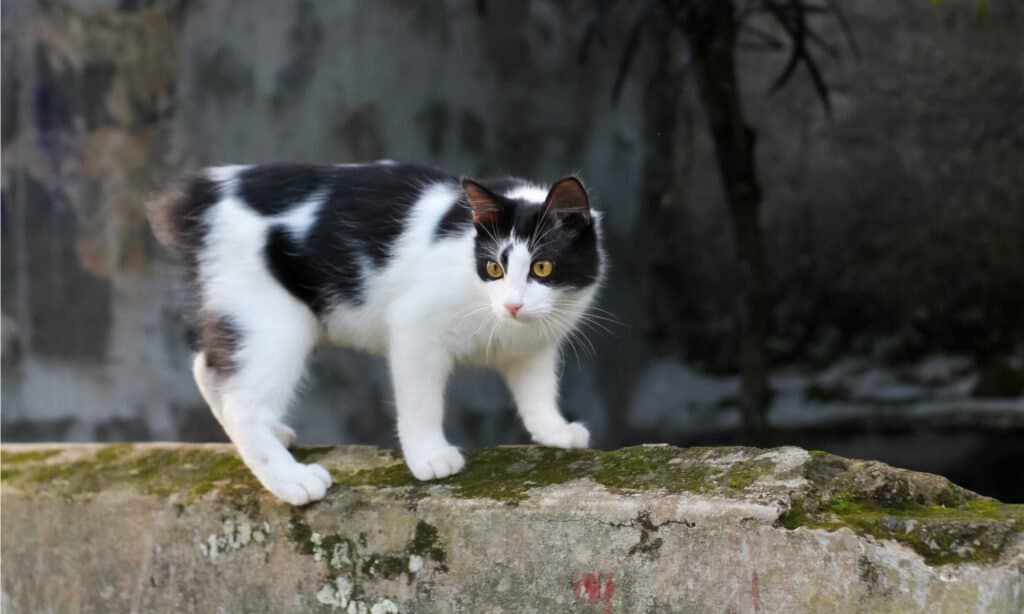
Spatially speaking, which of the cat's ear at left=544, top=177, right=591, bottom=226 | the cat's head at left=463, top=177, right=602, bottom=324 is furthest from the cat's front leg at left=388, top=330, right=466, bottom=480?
the cat's ear at left=544, top=177, right=591, bottom=226

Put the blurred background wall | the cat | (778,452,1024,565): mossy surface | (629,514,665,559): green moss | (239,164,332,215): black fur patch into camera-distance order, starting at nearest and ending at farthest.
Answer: (778,452,1024,565): mossy surface
(629,514,665,559): green moss
the cat
(239,164,332,215): black fur patch
the blurred background wall

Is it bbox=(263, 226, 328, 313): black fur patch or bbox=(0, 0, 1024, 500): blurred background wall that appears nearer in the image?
bbox=(263, 226, 328, 313): black fur patch

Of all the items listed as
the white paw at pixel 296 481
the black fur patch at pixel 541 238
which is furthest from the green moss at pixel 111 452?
the black fur patch at pixel 541 238

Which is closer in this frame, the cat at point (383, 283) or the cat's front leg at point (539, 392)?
the cat at point (383, 283)

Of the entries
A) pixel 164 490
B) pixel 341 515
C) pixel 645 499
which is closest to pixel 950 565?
pixel 645 499

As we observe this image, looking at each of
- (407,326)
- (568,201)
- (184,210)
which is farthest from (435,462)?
(184,210)

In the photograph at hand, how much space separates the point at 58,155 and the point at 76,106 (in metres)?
0.25

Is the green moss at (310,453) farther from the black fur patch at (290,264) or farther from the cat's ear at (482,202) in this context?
the cat's ear at (482,202)

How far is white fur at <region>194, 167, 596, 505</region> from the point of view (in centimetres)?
256

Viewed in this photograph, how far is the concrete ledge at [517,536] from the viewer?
1908mm

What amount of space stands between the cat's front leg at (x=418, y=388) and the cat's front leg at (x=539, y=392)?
0.25m

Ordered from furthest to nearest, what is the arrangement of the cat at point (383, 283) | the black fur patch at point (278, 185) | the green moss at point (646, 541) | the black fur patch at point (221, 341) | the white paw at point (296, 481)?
1. the black fur patch at point (278, 185)
2. the black fur patch at point (221, 341)
3. the cat at point (383, 283)
4. the white paw at point (296, 481)
5. the green moss at point (646, 541)

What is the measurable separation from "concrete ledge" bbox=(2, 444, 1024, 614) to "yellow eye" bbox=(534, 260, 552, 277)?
16.4 inches

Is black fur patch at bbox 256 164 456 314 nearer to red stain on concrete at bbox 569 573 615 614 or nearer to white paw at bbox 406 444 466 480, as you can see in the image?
white paw at bbox 406 444 466 480
